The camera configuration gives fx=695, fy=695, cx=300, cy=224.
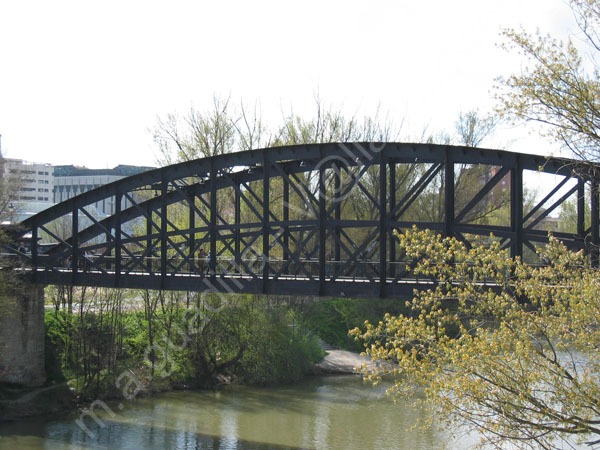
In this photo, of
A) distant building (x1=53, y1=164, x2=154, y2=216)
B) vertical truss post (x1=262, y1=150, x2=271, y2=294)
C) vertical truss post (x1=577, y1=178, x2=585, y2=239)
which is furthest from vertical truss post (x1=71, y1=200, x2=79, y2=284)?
distant building (x1=53, y1=164, x2=154, y2=216)

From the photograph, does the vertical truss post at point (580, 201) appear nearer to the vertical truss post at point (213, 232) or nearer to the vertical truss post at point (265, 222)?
the vertical truss post at point (265, 222)

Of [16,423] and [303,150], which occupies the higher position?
[303,150]

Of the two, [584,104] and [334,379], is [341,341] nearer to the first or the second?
[334,379]

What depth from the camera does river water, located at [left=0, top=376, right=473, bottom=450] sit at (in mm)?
20578

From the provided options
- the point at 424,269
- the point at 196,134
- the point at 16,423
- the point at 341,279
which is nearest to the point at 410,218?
the point at 196,134

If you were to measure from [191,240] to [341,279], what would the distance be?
24.3 feet

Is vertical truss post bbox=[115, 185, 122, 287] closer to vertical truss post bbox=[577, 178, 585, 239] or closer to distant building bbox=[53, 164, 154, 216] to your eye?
vertical truss post bbox=[577, 178, 585, 239]

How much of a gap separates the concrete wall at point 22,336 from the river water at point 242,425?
246 cm

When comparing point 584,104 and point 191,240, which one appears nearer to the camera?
point 584,104

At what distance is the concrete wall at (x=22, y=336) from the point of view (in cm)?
2448

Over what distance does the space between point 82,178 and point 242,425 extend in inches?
3694

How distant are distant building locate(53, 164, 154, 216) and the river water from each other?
265 feet

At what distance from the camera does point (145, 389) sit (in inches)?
1082

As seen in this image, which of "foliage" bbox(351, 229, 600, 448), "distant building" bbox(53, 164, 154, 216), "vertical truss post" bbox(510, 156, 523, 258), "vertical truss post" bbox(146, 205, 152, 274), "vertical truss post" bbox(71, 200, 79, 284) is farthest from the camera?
"distant building" bbox(53, 164, 154, 216)
